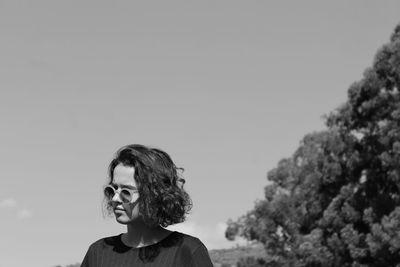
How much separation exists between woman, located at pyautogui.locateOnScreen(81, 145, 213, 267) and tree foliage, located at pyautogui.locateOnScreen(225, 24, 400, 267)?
75.6 feet

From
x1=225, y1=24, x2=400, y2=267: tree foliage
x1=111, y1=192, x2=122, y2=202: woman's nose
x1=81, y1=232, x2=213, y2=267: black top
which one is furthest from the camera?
x1=225, y1=24, x2=400, y2=267: tree foliage

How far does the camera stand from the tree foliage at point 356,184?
27.6 meters

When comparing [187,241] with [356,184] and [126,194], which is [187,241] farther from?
[356,184]

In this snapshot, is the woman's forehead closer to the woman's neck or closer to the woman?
the woman

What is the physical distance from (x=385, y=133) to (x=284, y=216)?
5.79 metres

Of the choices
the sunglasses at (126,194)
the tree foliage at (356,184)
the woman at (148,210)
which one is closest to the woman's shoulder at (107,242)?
the woman at (148,210)

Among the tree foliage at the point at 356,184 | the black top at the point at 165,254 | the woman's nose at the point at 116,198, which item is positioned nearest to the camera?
Result: the woman's nose at the point at 116,198

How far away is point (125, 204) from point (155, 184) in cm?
15

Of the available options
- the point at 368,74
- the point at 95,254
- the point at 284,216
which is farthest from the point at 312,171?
the point at 95,254

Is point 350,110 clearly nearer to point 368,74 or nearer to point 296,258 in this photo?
point 368,74

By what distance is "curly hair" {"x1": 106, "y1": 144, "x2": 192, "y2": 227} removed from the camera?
365 centimetres

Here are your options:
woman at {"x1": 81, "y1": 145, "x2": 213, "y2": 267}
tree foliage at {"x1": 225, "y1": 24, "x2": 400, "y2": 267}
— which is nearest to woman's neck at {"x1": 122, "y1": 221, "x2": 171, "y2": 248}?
woman at {"x1": 81, "y1": 145, "x2": 213, "y2": 267}

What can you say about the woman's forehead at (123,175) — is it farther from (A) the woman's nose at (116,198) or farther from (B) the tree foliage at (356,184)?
(B) the tree foliage at (356,184)

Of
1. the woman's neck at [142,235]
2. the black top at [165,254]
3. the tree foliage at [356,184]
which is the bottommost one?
the black top at [165,254]
